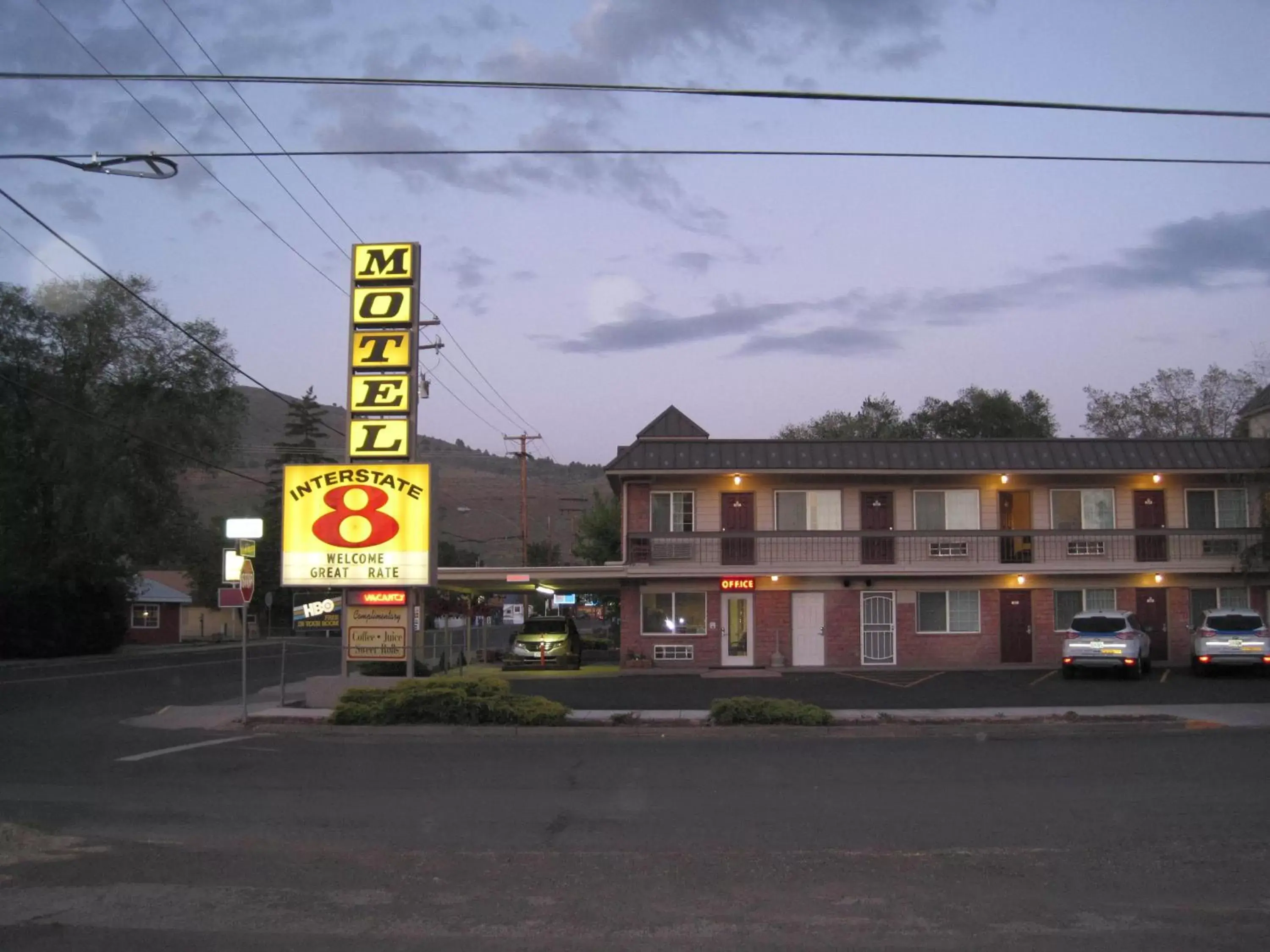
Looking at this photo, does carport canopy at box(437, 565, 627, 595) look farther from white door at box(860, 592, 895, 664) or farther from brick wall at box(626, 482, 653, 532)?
white door at box(860, 592, 895, 664)

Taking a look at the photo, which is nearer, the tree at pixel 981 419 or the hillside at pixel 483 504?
the tree at pixel 981 419

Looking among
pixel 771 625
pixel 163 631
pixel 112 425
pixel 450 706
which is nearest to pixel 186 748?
pixel 450 706

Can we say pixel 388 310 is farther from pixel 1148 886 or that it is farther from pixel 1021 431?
pixel 1021 431

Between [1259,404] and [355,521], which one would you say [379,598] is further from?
[1259,404]

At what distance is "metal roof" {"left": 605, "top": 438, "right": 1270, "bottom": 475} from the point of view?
33875mm

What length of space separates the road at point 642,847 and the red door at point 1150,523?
18.1m

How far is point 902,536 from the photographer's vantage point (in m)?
34.3

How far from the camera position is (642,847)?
1024 cm

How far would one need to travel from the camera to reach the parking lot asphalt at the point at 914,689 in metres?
23.8

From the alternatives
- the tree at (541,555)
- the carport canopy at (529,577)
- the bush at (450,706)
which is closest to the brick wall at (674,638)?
the carport canopy at (529,577)

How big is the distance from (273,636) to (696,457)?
5231 cm

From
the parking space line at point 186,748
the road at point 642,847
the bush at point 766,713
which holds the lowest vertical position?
the parking space line at point 186,748

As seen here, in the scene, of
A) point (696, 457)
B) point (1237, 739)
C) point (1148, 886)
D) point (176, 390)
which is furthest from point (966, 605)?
point (176, 390)

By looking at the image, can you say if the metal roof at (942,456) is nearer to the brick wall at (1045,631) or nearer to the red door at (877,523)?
the red door at (877,523)
